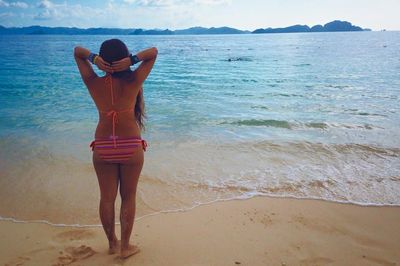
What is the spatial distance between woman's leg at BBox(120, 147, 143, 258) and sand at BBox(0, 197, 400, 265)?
0.14 metres

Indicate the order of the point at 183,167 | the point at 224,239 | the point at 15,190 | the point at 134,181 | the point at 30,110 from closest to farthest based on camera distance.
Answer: the point at 134,181 → the point at 224,239 → the point at 15,190 → the point at 183,167 → the point at 30,110

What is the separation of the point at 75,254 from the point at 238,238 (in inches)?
74.4

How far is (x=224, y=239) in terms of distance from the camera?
4.08 meters

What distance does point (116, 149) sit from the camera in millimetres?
3184

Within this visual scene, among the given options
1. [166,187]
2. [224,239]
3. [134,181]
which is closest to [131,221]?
[134,181]

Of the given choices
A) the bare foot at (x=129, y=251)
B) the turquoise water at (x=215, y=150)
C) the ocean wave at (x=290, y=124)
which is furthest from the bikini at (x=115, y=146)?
the ocean wave at (x=290, y=124)

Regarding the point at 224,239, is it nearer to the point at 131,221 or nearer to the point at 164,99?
the point at 131,221

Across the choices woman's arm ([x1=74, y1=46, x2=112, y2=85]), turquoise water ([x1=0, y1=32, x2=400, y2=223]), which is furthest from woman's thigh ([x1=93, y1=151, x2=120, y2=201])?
turquoise water ([x1=0, y1=32, x2=400, y2=223])

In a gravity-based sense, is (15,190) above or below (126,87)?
below

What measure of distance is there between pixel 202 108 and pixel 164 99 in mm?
2725

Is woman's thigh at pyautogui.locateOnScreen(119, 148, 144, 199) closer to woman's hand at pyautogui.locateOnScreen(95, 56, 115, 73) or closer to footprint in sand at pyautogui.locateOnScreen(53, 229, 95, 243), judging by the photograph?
woman's hand at pyautogui.locateOnScreen(95, 56, 115, 73)

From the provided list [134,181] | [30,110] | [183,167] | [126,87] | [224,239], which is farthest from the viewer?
[30,110]

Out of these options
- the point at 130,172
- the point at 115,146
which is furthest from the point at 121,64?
the point at 130,172

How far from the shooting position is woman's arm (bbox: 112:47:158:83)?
3000 mm
